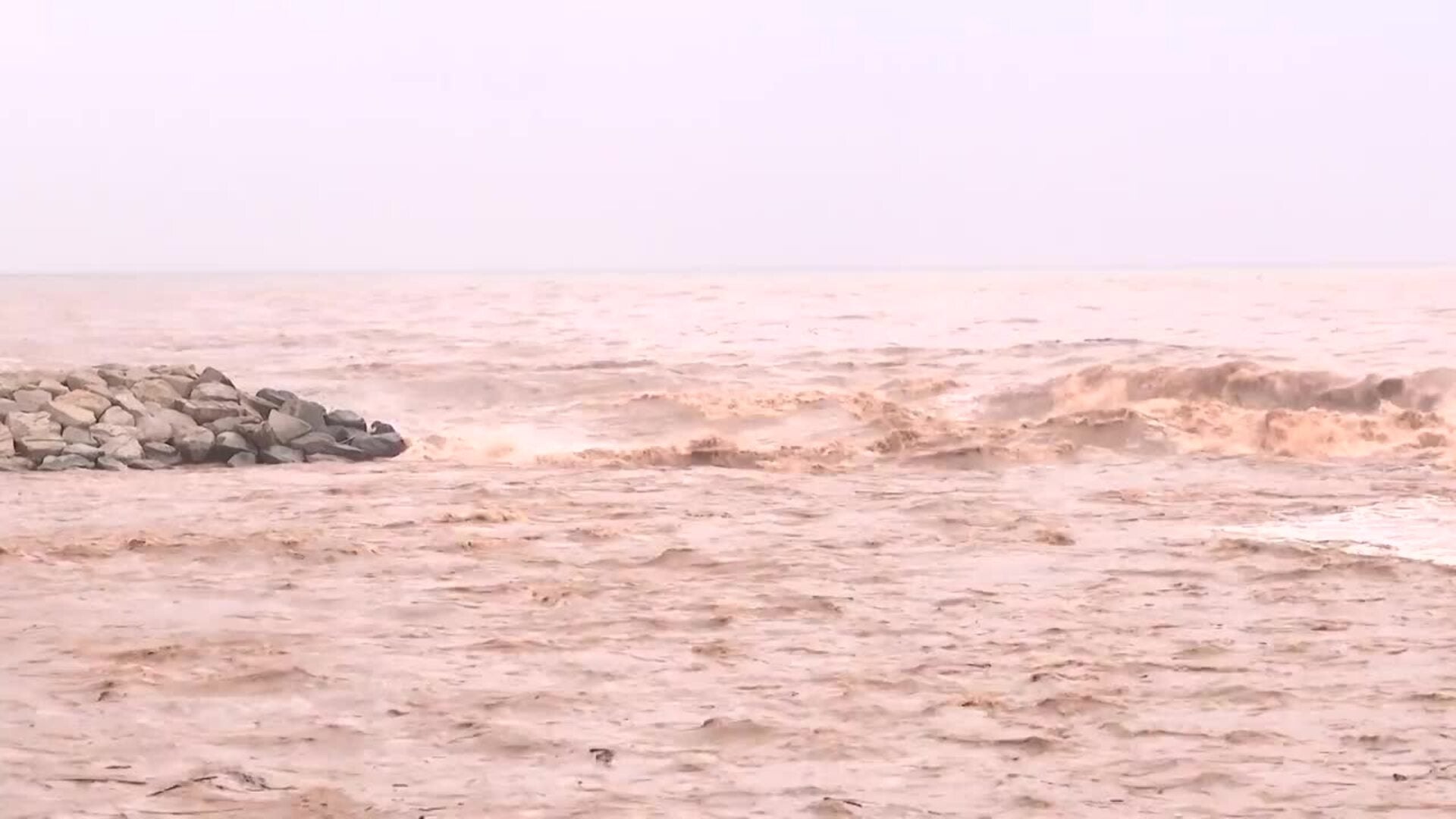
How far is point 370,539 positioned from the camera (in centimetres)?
815

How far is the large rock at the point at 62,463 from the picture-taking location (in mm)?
11969

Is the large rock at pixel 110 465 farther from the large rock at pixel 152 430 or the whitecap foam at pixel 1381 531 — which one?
the whitecap foam at pixel 1381 531

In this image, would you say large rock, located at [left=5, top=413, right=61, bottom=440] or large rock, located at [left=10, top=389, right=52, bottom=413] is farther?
large rock, located at [left=10, top=389, right=52, bottom=413]

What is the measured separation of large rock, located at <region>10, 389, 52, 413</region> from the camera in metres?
13.6

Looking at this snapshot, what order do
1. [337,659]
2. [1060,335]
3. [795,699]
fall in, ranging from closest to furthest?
[795,699] < [337,659] < [1060,335]

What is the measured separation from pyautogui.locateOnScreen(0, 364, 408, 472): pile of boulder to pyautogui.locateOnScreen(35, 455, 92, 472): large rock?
1 centimetres

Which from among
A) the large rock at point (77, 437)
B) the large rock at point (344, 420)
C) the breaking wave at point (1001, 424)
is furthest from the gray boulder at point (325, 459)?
the large rock at point (77, 437)

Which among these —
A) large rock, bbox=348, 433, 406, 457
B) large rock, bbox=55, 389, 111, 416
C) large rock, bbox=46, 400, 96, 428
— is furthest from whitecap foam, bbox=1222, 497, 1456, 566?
large rock, bbox=55, 389, 111, 416

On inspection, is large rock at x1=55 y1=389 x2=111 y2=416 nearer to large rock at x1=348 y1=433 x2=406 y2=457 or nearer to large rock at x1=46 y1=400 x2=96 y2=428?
large rock at x1=46 y1=400 x2=96 y2=428

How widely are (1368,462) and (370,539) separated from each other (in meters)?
7.47

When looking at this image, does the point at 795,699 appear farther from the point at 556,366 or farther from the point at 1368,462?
the point at 556,366

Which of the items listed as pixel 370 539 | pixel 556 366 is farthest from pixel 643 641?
pixel 556 366

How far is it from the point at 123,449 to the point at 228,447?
830 mm

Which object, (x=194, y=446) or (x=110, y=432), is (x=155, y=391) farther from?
(x=194, y=446)
